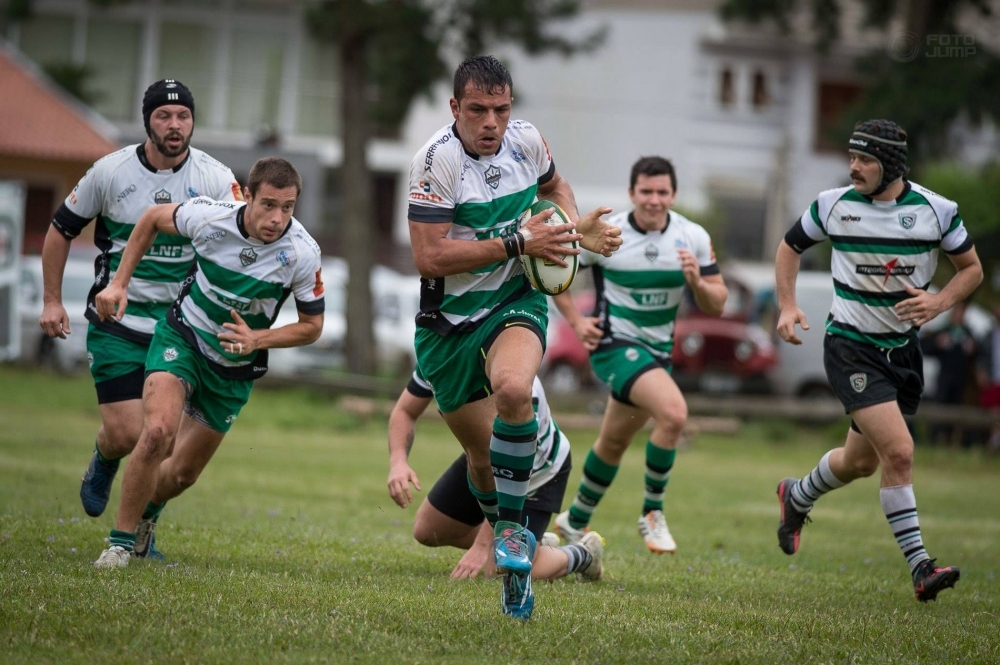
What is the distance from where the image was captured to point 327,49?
132ft

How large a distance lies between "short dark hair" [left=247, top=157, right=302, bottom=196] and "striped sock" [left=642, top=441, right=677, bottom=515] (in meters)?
3.42

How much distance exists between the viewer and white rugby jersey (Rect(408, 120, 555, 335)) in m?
5.91

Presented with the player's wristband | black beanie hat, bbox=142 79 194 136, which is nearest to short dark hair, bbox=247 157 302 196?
black beanie hat, bbox=142 79 194 136

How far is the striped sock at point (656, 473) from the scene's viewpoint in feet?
29.0

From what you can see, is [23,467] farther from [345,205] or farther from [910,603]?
[345,205]

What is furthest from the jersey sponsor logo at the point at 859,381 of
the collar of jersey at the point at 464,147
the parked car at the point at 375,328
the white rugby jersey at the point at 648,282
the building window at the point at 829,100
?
the building window at the point at 829,100

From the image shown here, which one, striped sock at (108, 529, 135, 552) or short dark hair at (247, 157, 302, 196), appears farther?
short dark hair at (247, 157, 302, 196)

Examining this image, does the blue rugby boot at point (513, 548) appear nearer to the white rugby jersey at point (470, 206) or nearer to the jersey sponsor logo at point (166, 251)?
the white rugby jersey at point (470, 206)

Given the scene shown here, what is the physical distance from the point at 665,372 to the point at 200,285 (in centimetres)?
356

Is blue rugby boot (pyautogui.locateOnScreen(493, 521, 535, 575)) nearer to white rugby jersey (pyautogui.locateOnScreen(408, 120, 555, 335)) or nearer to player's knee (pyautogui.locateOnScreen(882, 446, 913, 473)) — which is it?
white rugby jersey (pyautogui.locateOnScreen(408, 120, 555, 335))

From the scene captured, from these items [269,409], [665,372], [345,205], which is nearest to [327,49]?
[345,205]

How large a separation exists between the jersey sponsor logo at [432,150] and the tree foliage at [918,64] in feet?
69.3

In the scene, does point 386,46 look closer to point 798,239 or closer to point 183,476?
point 798,239

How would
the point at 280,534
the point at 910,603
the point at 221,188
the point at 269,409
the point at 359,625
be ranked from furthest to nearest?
the point at 269,409 → the point at 280,534 → the point at 221,188 → the point at 910,603 → the point at 359,625
